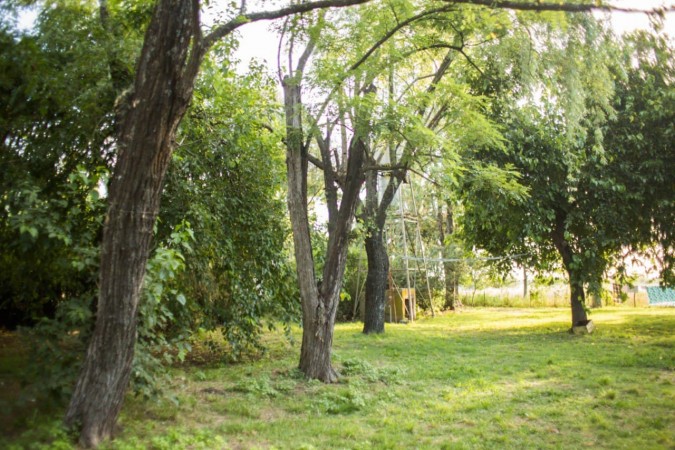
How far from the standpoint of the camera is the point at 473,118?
7992 mm

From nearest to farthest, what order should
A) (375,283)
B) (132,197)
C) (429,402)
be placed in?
(132,197) → (429,402) → (375,283)

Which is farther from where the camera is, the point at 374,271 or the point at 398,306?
the point at 398,306

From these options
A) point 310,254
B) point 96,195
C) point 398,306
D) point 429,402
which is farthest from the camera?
point 398,306

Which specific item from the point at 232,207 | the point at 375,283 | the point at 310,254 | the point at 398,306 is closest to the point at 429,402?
the point at 310,254

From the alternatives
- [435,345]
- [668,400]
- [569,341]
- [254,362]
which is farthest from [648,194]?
[254,362]

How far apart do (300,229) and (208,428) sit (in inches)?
128

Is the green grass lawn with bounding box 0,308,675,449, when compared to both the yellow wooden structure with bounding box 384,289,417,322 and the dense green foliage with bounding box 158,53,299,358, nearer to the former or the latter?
the dense green foliage with bounding box 158,53,299,358

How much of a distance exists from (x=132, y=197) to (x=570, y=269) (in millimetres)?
10776

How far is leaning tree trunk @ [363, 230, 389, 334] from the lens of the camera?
1292cm

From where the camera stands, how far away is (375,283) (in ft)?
42.3

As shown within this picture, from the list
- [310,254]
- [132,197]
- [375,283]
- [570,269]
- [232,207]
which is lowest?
[375,283]

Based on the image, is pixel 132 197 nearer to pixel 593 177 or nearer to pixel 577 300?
pixel 593 177

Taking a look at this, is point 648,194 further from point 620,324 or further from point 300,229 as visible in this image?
point 300,229

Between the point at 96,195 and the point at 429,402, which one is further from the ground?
the point at 96,195
